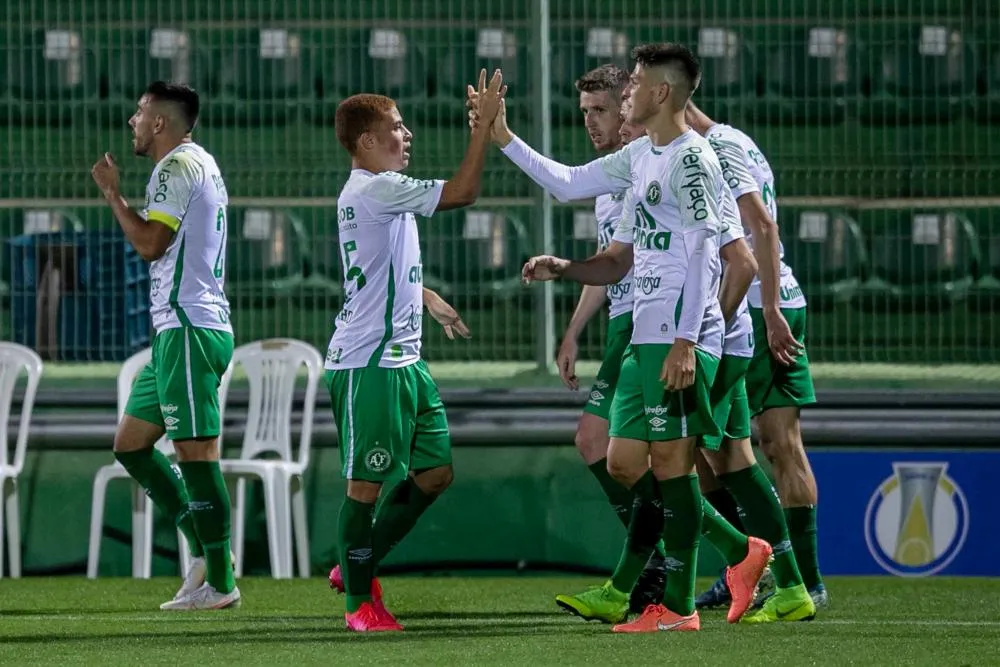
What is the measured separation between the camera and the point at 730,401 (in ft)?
18.4

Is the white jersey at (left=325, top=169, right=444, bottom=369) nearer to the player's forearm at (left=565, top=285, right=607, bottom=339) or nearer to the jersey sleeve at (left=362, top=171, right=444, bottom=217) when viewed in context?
the jersey sleeve at (left=362, top=171, right=444, bottom=217)

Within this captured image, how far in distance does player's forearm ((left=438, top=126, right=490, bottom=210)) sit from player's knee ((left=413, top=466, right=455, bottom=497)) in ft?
2.63

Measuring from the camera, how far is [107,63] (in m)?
8.60

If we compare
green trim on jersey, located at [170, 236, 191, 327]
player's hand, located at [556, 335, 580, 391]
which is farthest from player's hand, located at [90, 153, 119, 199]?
player's hand, located at [556, 335, 580, 391]

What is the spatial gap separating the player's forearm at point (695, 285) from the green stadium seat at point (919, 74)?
10.9 feet

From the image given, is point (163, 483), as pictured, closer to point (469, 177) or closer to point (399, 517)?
point (399, 517)

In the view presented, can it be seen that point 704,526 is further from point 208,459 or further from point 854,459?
point 854,459

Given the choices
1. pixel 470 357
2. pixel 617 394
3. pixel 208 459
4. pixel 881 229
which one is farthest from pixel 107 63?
pixel 617 394

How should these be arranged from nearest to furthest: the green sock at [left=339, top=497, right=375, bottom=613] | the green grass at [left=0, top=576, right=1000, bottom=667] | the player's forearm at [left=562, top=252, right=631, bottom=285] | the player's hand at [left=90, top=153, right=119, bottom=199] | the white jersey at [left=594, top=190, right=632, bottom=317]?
the green grass at [left=0, top=576, right=1000, bottom=667], the green sock at [left=339, top=497, right=375, bottom=613], the player's forearm at [left=562, top=252, right=631, bottom=285], the player's hand at [left=90, top=153, right=119, bottom=199], the white jersey at [left=594, top=190, right=632, bottom=317]

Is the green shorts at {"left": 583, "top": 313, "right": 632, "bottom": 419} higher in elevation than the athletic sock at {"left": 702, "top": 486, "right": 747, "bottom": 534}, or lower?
higher

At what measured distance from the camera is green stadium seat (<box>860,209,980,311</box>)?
8.15 m

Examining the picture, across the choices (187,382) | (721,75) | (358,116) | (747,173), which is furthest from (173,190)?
(721,75)

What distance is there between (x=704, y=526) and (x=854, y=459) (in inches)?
91.0

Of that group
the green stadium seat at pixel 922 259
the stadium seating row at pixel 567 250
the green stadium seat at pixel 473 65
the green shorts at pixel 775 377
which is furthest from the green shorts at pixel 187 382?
the green stadium seat at pixel 922 259
